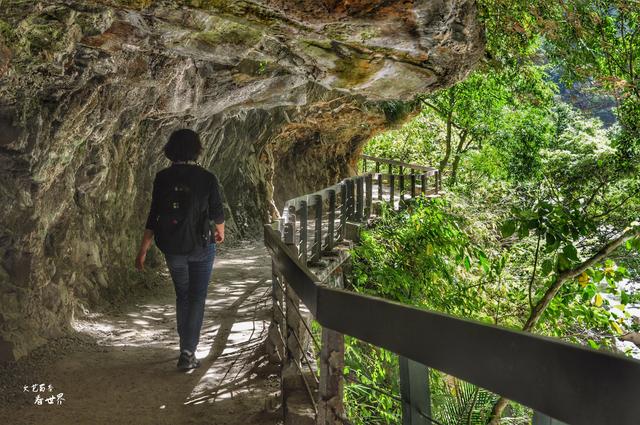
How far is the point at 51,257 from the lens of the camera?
6.27m

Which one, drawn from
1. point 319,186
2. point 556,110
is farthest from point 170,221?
point 556,110

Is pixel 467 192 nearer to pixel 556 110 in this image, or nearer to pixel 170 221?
pixel 556 110

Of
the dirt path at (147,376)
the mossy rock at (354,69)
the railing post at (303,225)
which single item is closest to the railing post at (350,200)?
the railing post at (303,225)

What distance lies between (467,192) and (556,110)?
1098cm

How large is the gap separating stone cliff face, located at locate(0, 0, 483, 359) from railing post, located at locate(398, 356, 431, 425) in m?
3.24

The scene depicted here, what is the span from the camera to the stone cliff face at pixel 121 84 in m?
4.74

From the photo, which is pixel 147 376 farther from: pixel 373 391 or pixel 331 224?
pixel 331 224

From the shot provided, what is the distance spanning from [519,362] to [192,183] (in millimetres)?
3891

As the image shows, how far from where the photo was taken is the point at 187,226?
187 inches

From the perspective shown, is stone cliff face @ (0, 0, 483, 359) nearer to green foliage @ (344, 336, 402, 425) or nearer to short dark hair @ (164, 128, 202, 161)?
short dark hair @ (164, 128, 202, 161)

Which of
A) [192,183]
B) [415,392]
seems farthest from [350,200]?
[415,392]

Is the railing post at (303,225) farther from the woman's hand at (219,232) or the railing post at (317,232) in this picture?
the woman's hand at (219,232)

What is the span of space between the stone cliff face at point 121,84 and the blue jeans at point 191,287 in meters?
1.46

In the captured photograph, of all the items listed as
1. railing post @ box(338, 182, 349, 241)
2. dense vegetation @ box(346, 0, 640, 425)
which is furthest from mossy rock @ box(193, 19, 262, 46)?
railing post @ box(338, 182, 349, 241)
